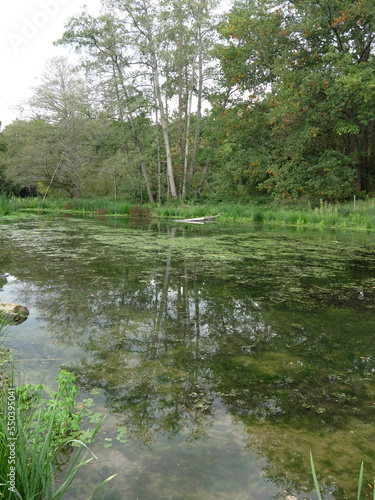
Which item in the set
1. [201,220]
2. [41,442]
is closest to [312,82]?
[201,220]

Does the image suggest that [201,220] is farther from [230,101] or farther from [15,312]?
[15,312]

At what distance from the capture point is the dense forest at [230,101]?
11.4m

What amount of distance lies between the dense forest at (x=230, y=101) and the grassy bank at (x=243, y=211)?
1.11m

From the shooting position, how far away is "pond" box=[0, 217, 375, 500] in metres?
1.17

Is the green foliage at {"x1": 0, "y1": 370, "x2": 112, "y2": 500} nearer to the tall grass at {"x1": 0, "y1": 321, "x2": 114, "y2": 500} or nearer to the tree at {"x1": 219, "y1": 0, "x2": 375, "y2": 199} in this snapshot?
the tall grass at {"x1": 0, "y1": 321, "x2": 114, "y2": 500}

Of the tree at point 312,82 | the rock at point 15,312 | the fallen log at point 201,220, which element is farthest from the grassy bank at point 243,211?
the rock at point 15,312

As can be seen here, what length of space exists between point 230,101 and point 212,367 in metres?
14.8

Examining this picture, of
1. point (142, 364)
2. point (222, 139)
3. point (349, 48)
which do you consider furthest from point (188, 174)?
point (142, 364)

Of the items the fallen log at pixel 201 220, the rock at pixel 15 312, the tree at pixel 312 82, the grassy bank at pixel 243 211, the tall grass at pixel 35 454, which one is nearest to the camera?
the tall grass at pixel 35 454

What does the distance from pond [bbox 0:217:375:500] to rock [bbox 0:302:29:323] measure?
78 mm

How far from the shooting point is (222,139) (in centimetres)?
1543

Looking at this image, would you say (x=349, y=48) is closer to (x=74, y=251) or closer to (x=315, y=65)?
(x=315, y=65)

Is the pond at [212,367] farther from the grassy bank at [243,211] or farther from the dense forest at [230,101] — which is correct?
the dense forest at [230,101]

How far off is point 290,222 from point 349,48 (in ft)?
21.8
